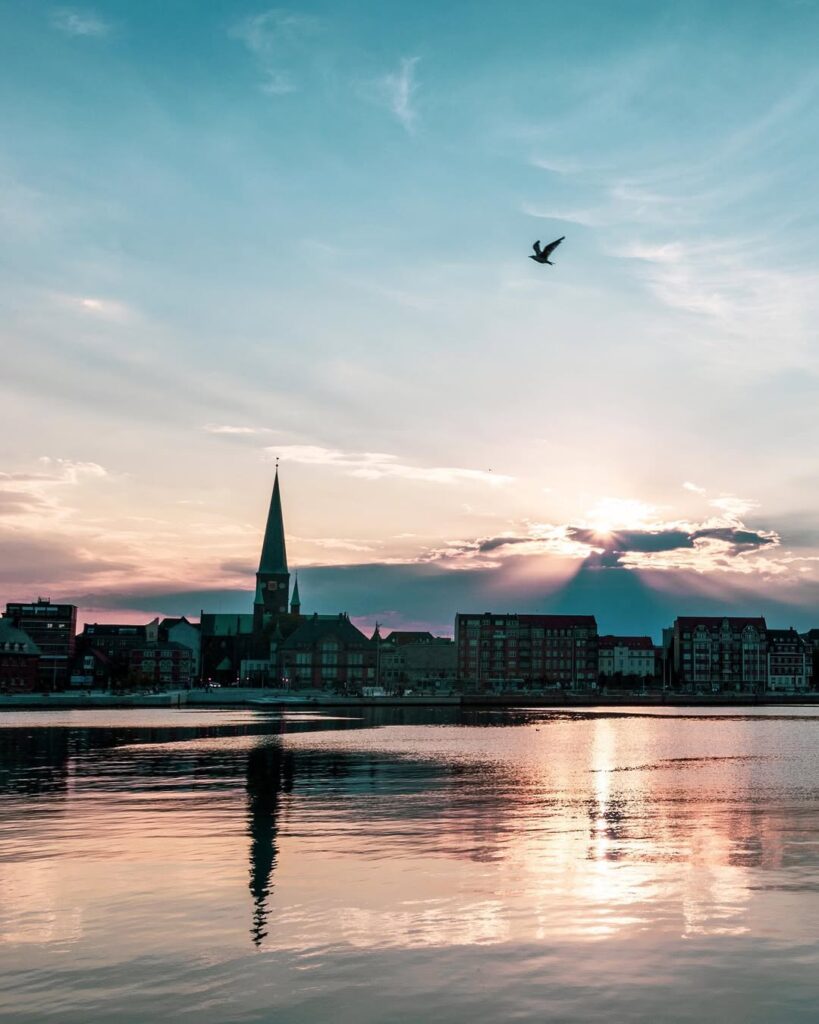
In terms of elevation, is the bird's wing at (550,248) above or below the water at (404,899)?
above

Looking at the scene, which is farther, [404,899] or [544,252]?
[544,252]

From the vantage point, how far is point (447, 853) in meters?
33.1

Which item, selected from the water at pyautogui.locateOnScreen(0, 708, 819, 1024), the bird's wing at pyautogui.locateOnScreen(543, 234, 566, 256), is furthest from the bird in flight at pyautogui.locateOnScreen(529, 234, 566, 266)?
the water at pyautogui.locateOnScreen(0, 708, 819, 1024)

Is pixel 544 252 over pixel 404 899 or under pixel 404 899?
over

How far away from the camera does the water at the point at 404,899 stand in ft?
62.1

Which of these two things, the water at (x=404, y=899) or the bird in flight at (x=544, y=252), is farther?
the bird in flight at (x=544, y=252)

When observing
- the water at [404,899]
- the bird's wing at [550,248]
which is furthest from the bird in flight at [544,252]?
the water at [404,899]

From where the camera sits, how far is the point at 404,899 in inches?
1051

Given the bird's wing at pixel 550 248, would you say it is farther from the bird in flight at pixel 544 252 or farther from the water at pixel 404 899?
the water at pixel 404 899

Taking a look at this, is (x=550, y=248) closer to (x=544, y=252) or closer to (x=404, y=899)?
(x=544, y=252)

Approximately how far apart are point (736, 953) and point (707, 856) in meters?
11.9

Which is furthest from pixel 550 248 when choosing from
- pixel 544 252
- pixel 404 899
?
pixel 404 899

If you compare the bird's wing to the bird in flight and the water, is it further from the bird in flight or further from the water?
the water

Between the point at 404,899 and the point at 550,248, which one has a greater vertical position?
the point at 550,248
